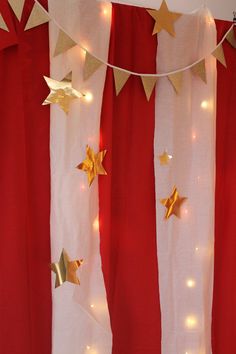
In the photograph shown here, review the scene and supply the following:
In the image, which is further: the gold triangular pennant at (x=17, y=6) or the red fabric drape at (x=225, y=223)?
the red fabric drape at (x=225, y=223)

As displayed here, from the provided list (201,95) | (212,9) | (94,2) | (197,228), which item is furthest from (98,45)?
(197,228)

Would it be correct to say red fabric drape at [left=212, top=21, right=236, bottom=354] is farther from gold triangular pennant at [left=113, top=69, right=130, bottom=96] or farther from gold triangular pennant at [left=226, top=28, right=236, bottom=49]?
gold triangular pennant at [left=113, top=69, right=130, bottom=96]

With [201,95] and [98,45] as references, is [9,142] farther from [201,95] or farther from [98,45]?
[201,95]

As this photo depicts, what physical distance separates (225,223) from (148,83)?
74 cm

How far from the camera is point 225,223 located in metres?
1.77

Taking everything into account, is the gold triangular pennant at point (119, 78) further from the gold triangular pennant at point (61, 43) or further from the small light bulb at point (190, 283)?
the small light bulb at point (190, 283)

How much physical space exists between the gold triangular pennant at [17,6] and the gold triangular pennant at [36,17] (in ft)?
0.13

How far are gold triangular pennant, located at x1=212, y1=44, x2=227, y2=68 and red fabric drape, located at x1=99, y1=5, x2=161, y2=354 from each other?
27cm

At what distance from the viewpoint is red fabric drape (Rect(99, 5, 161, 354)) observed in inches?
61.6

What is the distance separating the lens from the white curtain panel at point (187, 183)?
1.59m

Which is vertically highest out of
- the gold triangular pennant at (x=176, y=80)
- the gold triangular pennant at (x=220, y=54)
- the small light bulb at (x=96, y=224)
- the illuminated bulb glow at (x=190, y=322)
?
the gold triangular pennant at (x=220, y=54)

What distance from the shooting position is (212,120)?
1.64 m

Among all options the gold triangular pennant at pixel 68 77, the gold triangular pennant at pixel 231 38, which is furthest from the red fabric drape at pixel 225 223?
the gold triangular pennant at pixel 68 77

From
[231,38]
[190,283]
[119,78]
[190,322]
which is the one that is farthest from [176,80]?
[190,322]
